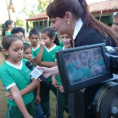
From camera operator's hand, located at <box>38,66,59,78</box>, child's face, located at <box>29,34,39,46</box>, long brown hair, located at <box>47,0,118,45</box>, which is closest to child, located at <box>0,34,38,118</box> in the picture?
camera operator's hand, located at <box>38,66,59,78</box>

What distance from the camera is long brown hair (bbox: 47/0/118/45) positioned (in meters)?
1.09

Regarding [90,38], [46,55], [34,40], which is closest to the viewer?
[90,38]

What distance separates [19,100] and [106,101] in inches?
33.1

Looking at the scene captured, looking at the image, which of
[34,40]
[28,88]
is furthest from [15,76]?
[34,40]

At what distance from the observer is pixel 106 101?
76 cm

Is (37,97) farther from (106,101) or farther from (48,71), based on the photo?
(106,101)

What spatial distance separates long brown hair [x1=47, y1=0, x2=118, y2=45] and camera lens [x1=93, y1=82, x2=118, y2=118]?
16.5 inches

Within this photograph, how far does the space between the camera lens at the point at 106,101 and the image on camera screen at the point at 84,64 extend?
0.09m

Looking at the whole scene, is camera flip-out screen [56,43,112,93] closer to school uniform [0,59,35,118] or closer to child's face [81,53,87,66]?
child's face [81,53,87,66]

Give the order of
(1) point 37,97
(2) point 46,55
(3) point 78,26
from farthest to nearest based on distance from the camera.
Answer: (2) point 46,55
(1) point 37,97
(3) point 78,26

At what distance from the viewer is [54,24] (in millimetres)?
1271

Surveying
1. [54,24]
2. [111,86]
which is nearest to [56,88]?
[54,24]

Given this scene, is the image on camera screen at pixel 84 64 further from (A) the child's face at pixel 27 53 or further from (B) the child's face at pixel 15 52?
(A) the child's face at pixel 27 53

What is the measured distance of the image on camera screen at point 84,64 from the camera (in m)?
0.69
